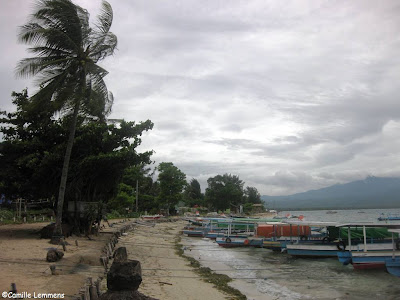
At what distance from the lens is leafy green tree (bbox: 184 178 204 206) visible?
3708 inches

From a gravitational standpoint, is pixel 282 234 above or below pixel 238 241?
above

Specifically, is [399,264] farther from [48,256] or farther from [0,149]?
[0,149]

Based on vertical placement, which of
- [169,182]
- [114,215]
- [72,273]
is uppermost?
[169,182]

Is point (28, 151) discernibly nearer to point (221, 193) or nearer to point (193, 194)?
point (221, 193)

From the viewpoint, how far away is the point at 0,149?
20047 millimetres

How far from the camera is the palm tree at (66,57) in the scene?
16.5 metres

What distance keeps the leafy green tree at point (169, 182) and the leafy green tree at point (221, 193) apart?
27.9 metres

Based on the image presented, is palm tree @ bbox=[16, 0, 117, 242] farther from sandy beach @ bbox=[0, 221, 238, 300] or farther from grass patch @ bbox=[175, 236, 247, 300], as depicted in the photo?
grass patch @ bbox=[175, 236, 247, 300]

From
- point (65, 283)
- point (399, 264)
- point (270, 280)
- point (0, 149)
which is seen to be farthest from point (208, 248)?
point (65, 283)

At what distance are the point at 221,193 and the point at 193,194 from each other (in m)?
11.9

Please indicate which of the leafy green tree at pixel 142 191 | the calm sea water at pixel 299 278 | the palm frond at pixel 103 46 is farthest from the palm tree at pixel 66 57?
the leafy green tree at pixel 142 191

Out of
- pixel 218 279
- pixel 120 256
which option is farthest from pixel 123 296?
pixel 218 279

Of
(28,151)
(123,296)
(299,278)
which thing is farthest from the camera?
(28,151)

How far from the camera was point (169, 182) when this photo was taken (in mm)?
59062
